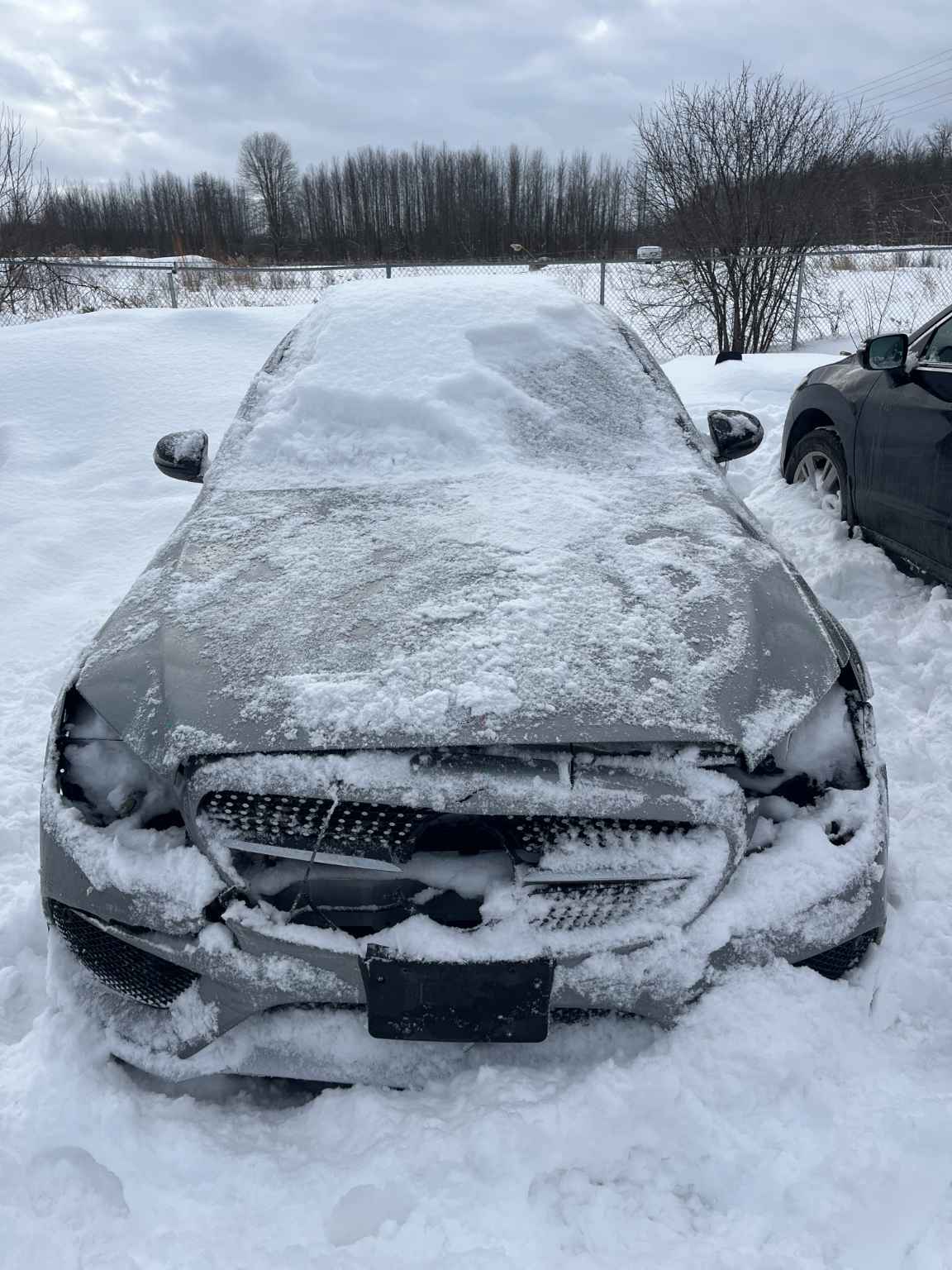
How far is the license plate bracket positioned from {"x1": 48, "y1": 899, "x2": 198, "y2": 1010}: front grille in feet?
1.18

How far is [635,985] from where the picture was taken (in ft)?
4.96

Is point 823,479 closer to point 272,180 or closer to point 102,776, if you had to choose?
point 102,776

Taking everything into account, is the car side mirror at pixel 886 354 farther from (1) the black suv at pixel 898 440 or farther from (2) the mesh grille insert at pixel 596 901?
(2) the mesh grille insert at pixel 596 901

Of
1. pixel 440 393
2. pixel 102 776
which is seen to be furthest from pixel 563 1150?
pixel 440 393

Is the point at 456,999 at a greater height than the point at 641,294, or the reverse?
the point at 641,294

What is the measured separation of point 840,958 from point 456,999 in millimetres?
759

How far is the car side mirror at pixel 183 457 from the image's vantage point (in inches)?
117

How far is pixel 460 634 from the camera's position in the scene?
1822 mm

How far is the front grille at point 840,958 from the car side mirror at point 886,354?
2.67m

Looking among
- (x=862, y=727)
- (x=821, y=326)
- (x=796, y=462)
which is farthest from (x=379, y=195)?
(x=862, y=727)

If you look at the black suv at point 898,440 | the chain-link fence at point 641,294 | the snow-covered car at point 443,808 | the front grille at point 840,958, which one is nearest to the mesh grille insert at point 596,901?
the snow-covered car at point 443,808

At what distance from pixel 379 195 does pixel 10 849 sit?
54262 mm

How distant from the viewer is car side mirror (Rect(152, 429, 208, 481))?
117 inches

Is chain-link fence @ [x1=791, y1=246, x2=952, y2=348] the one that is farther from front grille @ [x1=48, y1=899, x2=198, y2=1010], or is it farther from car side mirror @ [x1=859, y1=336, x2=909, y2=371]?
front grille @ [x1=48, y1=899, x2=198, y2=1010]
